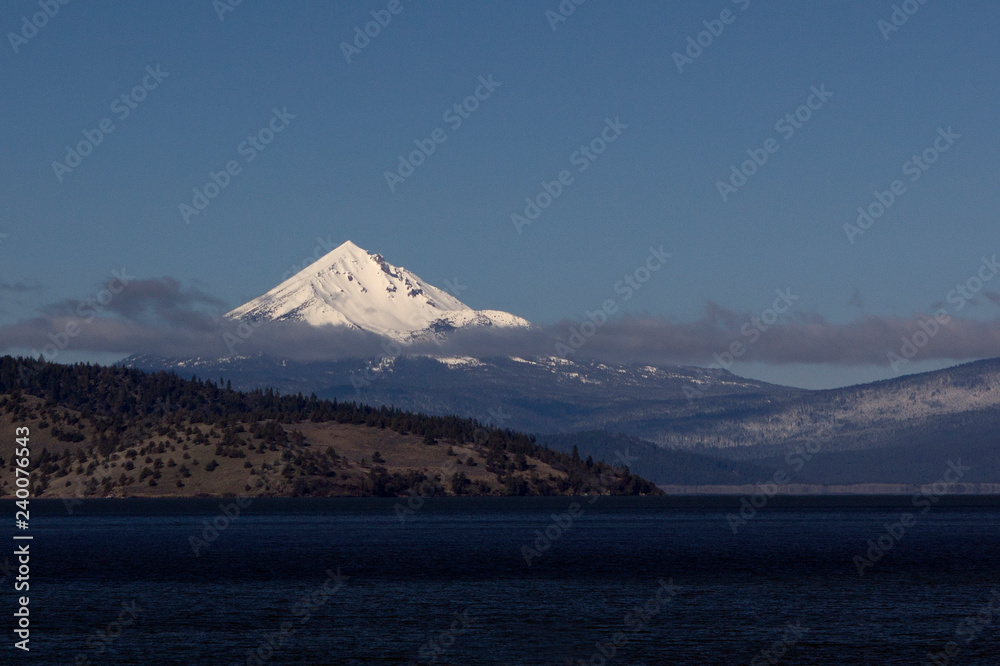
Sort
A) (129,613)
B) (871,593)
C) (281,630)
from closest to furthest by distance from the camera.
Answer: (281,630), (129,613), (871,593)

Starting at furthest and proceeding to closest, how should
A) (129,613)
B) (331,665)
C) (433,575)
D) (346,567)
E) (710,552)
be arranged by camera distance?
(710,552), (346,567), (433,575), (129,613), (331,665)

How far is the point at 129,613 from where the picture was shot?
102 metres

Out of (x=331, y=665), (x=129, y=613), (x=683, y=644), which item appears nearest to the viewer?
→ (x=331, y=665)

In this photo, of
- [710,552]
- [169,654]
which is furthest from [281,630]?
[710,552]

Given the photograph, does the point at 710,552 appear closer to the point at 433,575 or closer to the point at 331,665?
the point at 433,575

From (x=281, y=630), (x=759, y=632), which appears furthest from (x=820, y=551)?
(x=281, y=630)

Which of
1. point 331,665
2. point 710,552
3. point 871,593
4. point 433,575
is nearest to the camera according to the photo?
point 331,665

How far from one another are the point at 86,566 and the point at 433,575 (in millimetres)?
40584

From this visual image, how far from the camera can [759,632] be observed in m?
91.6

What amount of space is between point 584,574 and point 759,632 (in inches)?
1899

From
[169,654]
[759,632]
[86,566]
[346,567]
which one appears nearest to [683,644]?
[759,632]

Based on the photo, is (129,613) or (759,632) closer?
(759,632)

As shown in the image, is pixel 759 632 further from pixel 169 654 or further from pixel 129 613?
pixel 129 613

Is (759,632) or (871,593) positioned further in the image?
(871,593)
